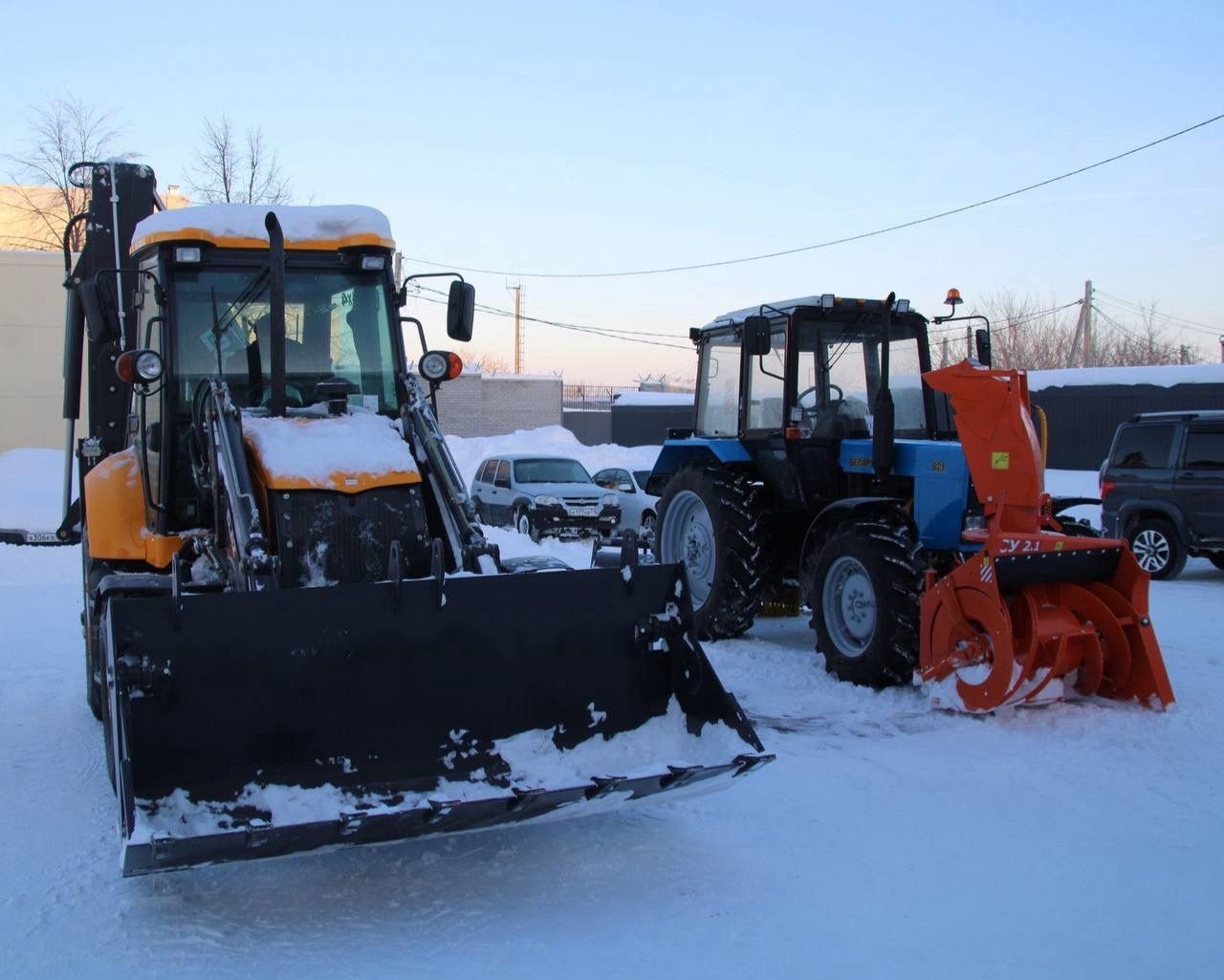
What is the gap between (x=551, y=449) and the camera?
30562mm

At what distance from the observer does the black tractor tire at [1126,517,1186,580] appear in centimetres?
1315

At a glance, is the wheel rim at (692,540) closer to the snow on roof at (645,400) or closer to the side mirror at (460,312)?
the side mirror at (460,312)

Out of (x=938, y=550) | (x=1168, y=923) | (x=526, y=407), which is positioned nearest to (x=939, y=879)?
(x=1168, y=923)

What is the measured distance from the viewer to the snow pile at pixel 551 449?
97.6ft

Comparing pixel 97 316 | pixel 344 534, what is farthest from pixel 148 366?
pixel 344 534

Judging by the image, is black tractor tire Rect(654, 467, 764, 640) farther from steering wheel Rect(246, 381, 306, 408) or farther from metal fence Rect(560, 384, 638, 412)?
metal fence Rect(560, 384, 638, 412)

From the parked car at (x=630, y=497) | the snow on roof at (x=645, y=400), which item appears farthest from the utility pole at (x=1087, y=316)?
the parked car at (x=630, y=497)

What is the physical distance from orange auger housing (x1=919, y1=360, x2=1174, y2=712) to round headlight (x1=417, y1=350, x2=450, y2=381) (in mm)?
3169

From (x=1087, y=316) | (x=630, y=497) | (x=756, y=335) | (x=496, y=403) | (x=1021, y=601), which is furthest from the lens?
(x=1087, y=316)

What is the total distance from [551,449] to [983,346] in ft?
73.7

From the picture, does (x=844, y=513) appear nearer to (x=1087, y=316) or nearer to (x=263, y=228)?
(x=263, y=228)

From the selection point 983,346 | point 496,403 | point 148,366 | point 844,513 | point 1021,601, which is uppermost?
point 496,403

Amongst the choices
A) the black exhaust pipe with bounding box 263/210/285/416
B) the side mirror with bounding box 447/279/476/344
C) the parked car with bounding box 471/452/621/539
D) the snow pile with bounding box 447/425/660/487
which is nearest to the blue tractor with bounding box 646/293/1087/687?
the side mirror with bounding box 447/279/476/344

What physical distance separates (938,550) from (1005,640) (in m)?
1.43
